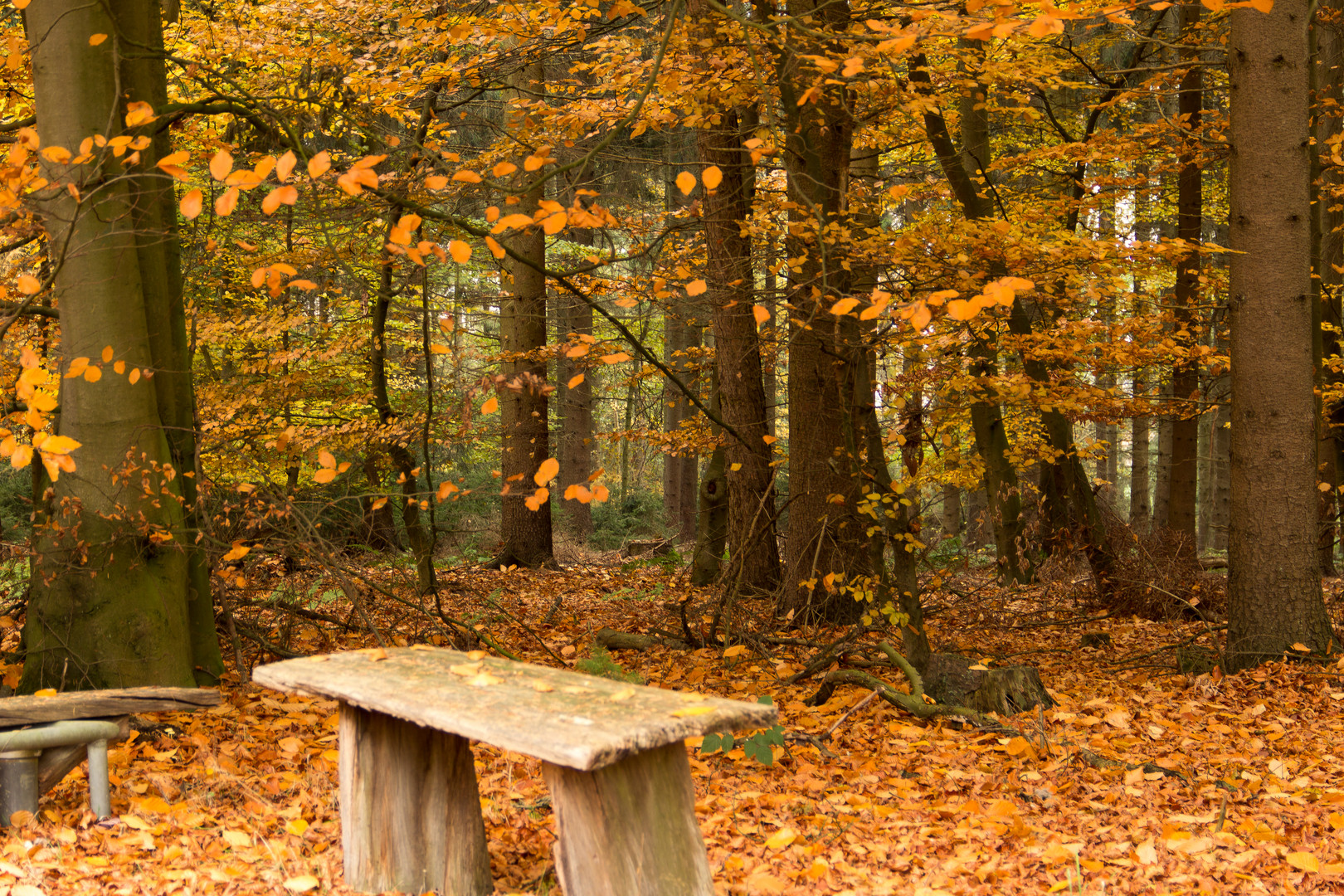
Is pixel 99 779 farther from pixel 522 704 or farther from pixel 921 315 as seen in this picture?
pixel 921 315

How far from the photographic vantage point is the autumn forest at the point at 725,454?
Answer: 3553 millimetres

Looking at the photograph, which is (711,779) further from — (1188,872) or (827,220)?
(827,220)

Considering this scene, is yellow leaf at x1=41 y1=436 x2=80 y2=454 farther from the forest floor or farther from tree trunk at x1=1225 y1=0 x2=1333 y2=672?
tree trunk at x1=1225 y1=0 x2=1333 y2=672

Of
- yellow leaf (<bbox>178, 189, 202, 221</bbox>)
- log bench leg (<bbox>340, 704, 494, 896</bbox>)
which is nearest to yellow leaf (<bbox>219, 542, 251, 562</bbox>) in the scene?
yellow leaf (<bbox>178, 189, 202, 221</bbox>)

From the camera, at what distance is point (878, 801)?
4023mm

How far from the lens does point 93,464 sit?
Answer: 14.9 feet

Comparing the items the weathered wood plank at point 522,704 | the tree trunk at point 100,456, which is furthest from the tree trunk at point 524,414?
the weathered wood plank at point 522,704

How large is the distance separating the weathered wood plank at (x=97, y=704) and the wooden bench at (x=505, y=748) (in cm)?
91

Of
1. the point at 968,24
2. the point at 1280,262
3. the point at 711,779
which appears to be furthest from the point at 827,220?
the point at 711,779

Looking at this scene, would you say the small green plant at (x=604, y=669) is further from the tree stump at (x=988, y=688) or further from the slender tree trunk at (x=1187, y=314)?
the slender tree trunk at (x=1187, y=314)

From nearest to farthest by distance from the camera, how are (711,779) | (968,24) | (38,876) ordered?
(38,876) < (711,779) < (968,24)

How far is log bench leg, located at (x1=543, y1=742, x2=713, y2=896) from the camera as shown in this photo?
2426mm

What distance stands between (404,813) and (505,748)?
2.74 feet

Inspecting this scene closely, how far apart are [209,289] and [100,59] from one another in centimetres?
432
